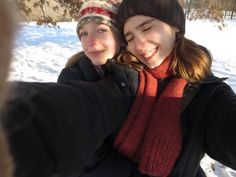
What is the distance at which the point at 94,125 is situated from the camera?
123cm

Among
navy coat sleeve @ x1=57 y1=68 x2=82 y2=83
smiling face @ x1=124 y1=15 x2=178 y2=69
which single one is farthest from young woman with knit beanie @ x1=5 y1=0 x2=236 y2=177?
navy coat sleeve @ x1=57 y1=68 x2=82 y2=83

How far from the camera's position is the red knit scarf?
5.35 feet

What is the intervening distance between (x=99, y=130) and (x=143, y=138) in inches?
18.4

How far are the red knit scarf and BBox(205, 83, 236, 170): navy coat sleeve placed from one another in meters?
0.15

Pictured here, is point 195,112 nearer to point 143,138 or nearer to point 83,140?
point 143,138

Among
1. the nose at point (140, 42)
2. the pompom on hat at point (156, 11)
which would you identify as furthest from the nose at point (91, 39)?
the nose at point (140, 42)

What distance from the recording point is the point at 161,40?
1736 millimetres

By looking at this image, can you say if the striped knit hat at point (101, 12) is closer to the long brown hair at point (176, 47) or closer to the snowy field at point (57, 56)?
the long brown hair at point (176, 47)

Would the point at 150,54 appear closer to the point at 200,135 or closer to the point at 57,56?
the point at 200,135

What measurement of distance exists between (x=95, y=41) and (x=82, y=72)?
0.19 meters

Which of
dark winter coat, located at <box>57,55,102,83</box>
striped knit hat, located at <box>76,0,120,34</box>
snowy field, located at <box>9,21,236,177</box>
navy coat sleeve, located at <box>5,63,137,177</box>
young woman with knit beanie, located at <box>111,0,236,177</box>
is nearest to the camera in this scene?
navy coat sleeve, located at <box>5,63,137,177</box>

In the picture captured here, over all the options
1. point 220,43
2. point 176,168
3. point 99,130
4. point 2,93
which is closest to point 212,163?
point 176,168

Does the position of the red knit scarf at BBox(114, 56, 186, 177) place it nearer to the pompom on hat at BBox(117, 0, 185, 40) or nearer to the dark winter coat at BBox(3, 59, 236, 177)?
the dark winter coat at BBox(3, 59, 236, 177)

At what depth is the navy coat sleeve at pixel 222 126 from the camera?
1.40 m
